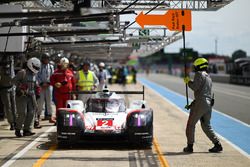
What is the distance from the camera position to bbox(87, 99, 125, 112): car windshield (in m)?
11.7

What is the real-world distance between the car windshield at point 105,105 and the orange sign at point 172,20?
2112 mm

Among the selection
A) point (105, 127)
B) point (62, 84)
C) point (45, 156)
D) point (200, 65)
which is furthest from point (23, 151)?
point (62, 84)

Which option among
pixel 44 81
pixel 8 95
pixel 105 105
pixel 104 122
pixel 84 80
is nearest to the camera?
pixel 104 122

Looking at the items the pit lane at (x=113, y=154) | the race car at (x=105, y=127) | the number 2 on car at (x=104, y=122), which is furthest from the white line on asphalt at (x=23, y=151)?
the number 2 on car at (x=104, y=122)

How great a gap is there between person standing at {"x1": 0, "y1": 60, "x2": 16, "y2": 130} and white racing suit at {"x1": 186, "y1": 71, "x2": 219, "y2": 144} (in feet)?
18.3

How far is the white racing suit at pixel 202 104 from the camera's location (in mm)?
10242

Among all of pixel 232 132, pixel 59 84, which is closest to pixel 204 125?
pixel 232 132

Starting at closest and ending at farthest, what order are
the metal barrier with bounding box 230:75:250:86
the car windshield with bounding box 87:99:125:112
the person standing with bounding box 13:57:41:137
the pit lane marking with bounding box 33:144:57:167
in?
the pit lane marking with bounding box 33:144:57:167, the car windshield with bounding box 87:99:125:112, the person standing with bounding box 13:57:41:137, the metal barrier with bounding box 230:75:250:86

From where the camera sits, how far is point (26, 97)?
40.7 feet

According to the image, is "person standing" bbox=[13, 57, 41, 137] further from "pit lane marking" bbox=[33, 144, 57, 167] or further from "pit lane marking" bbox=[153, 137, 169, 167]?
"pit lane marking" bbox=[153, 137, 169, 167]

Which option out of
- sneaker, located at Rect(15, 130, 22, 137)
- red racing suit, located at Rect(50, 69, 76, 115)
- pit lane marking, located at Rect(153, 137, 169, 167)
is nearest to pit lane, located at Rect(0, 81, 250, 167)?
pit lane marking, located at Rect(153, 137, 169, 167)

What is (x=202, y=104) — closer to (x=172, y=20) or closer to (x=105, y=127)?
(x=105, y=127)

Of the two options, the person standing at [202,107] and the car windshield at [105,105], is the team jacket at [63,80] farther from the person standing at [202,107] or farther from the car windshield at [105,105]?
the person standing at [202,107]

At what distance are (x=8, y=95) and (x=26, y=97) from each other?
1.78 metres
